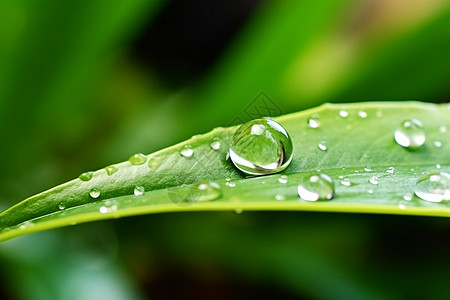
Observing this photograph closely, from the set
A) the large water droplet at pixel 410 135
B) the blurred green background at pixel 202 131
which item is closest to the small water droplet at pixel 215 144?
the large water droplet at pixel 410 135

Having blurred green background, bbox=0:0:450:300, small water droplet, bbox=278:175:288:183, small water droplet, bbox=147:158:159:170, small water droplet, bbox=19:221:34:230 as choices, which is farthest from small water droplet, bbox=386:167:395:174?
blurred green background, bbox=0:0:450:300

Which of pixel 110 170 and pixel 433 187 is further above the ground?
pixel 110 170

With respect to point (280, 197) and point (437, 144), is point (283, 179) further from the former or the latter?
point (437, 144)

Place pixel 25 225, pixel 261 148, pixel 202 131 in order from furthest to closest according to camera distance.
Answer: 1. pixel 202 131
2. pixel 261 148
3. pixel 25 225

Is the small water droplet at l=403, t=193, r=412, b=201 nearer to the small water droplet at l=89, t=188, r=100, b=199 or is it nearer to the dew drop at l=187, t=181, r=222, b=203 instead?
the dew drop at l=187, t=181, r=222, b=203

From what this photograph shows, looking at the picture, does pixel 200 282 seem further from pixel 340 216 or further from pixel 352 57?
pixel 352 57

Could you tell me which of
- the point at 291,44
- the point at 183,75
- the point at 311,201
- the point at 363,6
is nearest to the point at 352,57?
the point at 291,44

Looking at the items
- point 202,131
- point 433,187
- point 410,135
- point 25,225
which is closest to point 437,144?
point 410,135

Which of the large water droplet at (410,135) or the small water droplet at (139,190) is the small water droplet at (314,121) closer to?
the large water droplet at (410,135)
